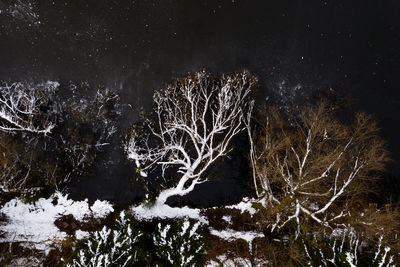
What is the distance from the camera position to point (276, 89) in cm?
1222

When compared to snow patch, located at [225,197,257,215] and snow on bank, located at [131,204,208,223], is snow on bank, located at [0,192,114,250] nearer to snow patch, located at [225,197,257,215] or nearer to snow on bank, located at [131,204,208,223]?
snow on bank, located at [131,204,208,223]

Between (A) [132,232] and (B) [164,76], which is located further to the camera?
(B) [164,76]

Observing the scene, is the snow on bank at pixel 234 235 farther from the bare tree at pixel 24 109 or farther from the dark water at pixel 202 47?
the bare tree at pixel 24 109

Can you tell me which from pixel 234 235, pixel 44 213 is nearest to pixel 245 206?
pixel 234 235

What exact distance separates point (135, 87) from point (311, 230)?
31.5 feet

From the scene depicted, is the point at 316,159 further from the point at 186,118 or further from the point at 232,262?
the point at 186,118

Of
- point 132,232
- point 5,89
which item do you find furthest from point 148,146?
point 5,89

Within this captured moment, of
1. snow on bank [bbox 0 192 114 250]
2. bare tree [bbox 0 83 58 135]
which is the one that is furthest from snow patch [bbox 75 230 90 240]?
bare tree [bbox 0 83 58 135]

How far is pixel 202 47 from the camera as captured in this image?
12.1m

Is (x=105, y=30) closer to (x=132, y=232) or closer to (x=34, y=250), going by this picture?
(x=132, y=232)

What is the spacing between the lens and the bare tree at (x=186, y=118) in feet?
37.9

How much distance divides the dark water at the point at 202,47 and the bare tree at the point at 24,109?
21.2 inches

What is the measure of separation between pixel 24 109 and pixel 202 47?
8.41 metres

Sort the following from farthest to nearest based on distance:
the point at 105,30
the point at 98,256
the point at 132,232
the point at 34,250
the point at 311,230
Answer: the point at 105,30 < the point at 311,230 < the point at 34,250 < the point at 132,232 < the point at 98,256
